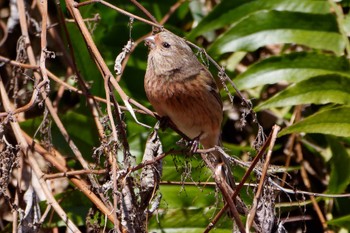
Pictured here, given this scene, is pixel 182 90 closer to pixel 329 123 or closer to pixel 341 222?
pixel 329 123

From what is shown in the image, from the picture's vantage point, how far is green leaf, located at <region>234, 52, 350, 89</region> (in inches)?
159

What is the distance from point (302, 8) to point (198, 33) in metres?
0.59

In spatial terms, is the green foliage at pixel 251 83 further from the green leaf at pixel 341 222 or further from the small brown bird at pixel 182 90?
the small brown bird at pixel 182 90

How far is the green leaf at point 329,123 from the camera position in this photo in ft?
11.9

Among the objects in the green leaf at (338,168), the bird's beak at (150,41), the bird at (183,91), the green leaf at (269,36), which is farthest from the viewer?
the green leaf at (269,36)

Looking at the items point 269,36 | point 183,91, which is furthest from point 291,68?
point 183,91

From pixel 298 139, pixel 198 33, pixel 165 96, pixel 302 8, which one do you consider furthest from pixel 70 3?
pixel 298 139

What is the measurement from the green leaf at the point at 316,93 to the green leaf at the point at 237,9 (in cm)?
56

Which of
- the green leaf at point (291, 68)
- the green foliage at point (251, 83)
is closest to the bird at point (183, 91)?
the green foliage at point (251, 83)

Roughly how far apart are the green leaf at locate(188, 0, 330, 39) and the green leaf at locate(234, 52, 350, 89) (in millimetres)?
366

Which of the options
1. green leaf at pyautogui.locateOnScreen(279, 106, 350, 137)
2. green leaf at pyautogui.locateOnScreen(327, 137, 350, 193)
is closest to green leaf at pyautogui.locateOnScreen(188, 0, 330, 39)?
green leaf at pyautogui.locateOnScreen(327, 137, 350, 193)

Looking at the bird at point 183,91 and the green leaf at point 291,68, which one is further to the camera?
the green leaf at point 291,68

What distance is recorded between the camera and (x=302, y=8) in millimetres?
4312

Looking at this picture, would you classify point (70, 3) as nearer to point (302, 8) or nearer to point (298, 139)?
point (302, 8)
